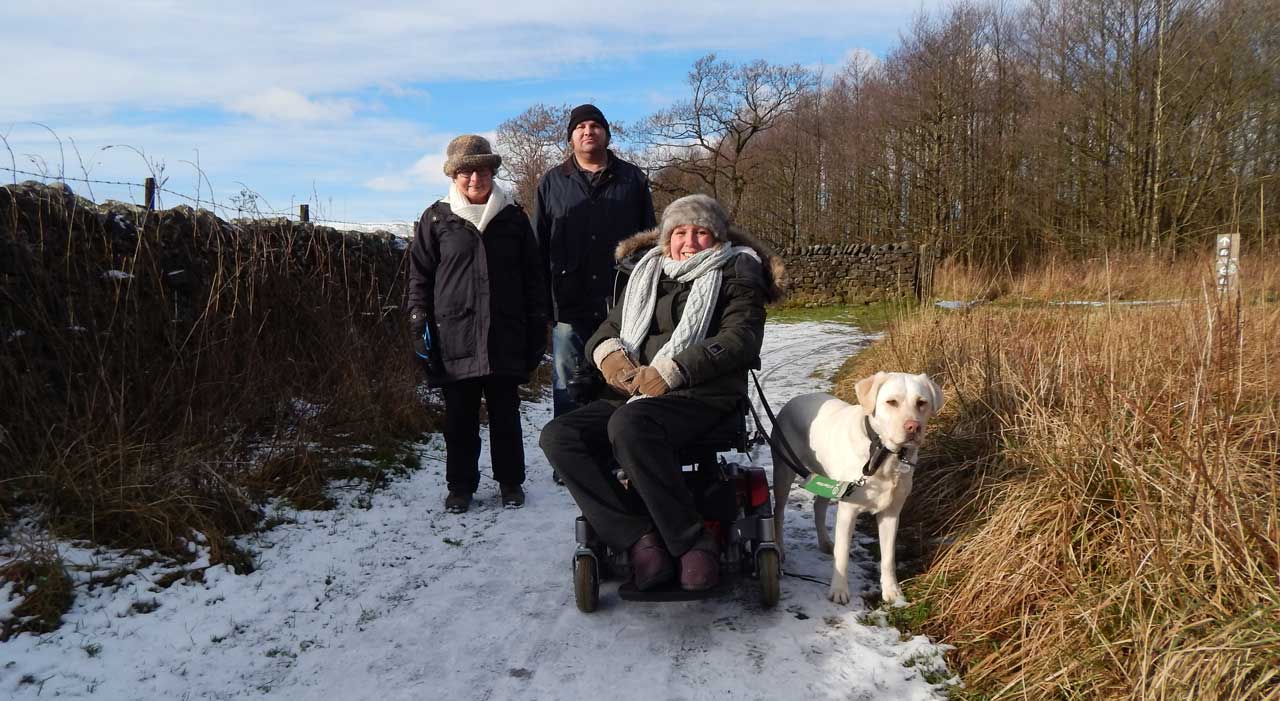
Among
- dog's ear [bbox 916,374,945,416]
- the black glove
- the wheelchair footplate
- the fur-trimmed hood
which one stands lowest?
the wheelchair footplate

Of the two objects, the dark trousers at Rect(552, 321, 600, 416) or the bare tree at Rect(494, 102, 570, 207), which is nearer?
the dark trousers at Rect(552, 321, 600, 416)

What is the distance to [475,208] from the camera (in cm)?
414

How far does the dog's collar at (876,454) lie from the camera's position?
9.36ft

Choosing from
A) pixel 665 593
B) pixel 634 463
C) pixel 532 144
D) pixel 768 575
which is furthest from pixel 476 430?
pixel 532 144

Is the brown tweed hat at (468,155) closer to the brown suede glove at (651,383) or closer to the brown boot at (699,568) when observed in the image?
the brown suede glove at (651,383)

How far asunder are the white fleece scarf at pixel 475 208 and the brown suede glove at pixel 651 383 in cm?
156

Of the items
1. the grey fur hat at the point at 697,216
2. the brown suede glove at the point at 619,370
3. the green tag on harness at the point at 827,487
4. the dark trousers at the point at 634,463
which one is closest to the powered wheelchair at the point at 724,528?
the dark trousers at the point at 634,463

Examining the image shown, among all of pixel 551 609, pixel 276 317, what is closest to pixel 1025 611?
pixel 551 609

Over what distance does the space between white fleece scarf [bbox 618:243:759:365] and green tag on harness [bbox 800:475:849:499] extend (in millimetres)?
782

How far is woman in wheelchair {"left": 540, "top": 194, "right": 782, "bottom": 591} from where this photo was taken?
2.83 meters

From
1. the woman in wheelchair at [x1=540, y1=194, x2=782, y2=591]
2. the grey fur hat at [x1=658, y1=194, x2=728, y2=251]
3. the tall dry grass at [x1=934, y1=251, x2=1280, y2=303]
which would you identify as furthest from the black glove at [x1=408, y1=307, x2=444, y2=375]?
the tall dry grass at [x1=934, y1=251, x2=1280, y2=303]

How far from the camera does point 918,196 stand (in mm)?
22688

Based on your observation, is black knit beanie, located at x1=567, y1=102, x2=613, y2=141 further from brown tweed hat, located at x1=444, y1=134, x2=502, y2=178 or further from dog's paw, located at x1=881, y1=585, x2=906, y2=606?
dog's paw, located at x1=881, y1=585, x2=906, y2=606

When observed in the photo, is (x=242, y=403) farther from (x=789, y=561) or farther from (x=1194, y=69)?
(x=1194, y=69)
